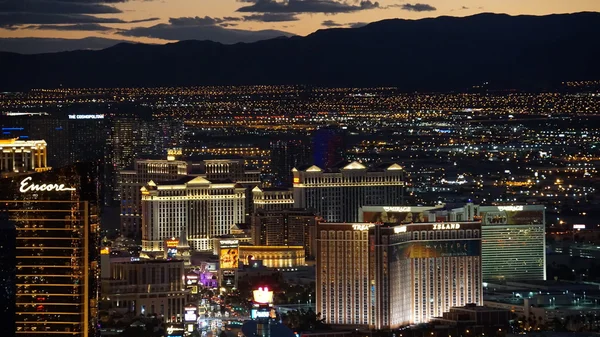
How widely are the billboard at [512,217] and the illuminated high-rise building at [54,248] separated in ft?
132

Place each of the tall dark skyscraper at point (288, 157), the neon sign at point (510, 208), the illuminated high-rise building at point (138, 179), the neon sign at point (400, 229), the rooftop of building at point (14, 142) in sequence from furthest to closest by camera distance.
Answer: the tall dark skyscraper at point (288, 157) < the illuminated high-rise building at point (138, 179) < the neon sign at point (510, 208) < the neon sign at point (400, 229) < the rooftop of building at point (14, 142)

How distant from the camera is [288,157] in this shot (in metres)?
141

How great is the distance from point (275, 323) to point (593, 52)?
Answer: 3479 inches

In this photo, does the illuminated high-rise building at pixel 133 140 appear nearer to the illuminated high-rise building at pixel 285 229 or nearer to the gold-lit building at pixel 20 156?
the illuminated high-rise building at pixel 285 229

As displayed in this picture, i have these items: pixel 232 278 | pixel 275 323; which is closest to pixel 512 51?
pixel 232 278

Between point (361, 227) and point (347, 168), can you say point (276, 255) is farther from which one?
point (361, 227)

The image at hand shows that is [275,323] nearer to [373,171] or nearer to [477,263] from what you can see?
[477,263]

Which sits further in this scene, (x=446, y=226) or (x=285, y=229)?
(x=285, y=229)

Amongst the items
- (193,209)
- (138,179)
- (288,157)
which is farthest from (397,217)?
(288,157)

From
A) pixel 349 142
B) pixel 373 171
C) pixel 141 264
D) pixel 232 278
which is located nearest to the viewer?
pixel 141 264

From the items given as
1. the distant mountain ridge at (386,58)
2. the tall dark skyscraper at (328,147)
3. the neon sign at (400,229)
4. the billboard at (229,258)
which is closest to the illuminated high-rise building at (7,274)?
the neon sign at (400,229)

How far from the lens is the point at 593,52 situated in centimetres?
15800

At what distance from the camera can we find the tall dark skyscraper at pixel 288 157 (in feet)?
451

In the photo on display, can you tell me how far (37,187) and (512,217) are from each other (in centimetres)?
4381
